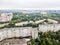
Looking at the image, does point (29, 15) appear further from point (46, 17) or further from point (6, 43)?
point (6, 43)

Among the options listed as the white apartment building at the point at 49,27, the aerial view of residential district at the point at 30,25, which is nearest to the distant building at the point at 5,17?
the aerial view of residential district at the point at 30,25

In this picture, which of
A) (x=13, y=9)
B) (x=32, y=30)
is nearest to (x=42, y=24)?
(x=32, y=30)

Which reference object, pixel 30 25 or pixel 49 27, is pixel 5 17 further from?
pixel 49 27

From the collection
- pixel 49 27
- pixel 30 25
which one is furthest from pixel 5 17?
pixel 49 27

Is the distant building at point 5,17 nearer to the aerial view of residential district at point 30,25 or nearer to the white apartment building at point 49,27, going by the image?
the aerial view of residential district at point 30,25

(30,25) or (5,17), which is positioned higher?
(5,17)

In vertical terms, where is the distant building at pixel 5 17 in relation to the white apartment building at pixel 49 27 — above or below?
above

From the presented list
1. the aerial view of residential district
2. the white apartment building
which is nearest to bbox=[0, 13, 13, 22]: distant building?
the aerial view of residential district

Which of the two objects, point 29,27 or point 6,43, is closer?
point 6,43
